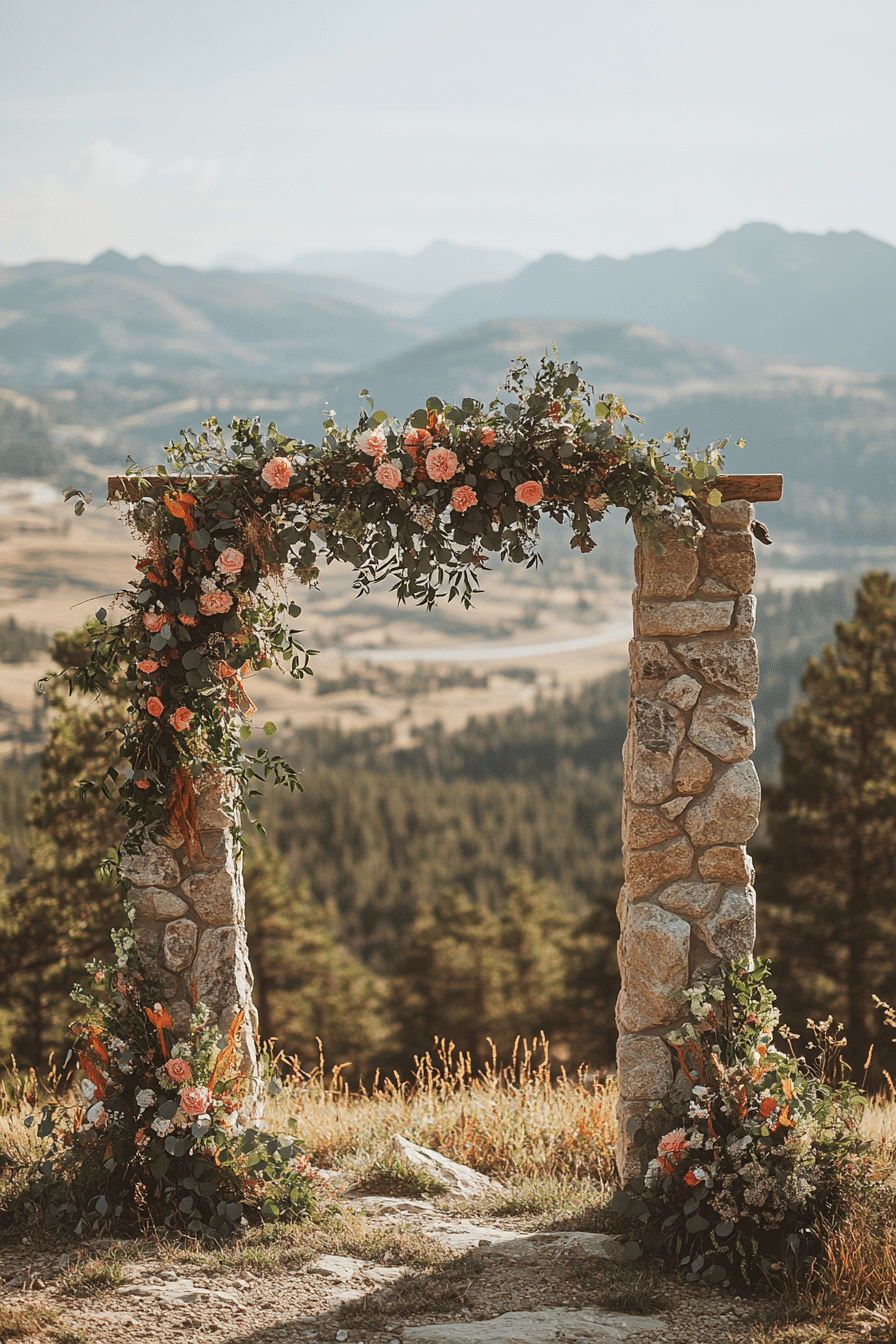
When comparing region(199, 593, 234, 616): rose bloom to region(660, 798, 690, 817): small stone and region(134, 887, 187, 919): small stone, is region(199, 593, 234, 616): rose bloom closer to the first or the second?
region(134, 887, 187, 919): small stone

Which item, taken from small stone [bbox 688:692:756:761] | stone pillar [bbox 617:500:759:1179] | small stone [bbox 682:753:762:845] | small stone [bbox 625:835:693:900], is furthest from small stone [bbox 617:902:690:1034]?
small stone [bbox 688:692:756:761]

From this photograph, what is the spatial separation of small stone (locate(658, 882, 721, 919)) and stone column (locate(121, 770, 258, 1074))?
2.12 metres

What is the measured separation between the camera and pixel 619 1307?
4090mm

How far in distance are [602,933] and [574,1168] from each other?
13.8 meters

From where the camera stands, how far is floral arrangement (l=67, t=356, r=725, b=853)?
4699 mm

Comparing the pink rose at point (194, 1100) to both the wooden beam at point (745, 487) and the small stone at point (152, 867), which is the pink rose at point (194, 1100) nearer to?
the small stone at point (152, 867)

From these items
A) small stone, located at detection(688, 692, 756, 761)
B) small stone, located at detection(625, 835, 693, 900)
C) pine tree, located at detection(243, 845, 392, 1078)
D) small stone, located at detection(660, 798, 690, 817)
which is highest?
small stone, located at detection(688, 692, 756, 761)

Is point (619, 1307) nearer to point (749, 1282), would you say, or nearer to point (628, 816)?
point (749, 1282)

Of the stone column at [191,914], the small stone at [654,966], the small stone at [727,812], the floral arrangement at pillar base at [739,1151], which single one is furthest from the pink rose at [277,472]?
the floral arrangement at pillar base at [739,1151]

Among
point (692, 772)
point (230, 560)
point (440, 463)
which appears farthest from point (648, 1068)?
point (230, 560)

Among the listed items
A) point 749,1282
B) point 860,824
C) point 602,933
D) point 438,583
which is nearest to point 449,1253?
point 749,1282

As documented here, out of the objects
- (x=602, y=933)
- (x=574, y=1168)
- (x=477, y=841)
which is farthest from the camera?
(x=477, y=841)

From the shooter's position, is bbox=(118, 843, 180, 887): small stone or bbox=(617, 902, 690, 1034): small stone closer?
bbox=(617, 902, 690, 1034): small stone

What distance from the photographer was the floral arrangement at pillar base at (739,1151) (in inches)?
170
